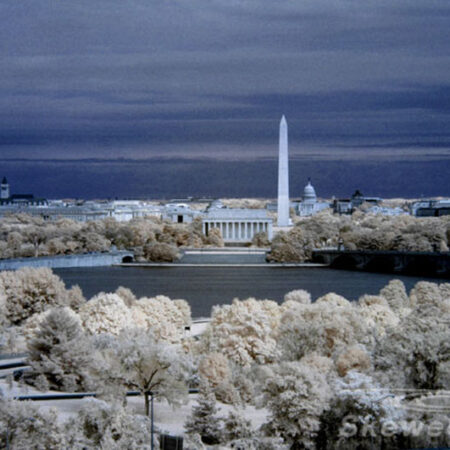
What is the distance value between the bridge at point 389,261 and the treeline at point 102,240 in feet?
43.8

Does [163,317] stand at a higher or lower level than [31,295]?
lower

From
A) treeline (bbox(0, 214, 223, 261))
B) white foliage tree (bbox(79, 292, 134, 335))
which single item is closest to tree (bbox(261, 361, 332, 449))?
white foliage tree (bbox(79, 292, 134, 335))

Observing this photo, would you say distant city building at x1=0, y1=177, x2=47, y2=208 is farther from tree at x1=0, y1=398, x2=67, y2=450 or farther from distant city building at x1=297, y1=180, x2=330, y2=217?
tree at x1=0, y1=398, x2=67, y2=450

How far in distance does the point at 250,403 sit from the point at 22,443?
606cm

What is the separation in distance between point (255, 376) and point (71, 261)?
52639 mm

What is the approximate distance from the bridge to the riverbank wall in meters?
17.2

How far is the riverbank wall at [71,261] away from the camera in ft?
216

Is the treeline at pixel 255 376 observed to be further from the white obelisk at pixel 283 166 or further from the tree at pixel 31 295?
the white obelisk at pixel 283 166

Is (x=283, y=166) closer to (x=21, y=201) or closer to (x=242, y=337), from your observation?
(x=242, y=337)

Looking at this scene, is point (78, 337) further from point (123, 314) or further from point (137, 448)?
point (137, 448)

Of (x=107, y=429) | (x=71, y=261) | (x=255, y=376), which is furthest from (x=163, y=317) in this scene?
(x=71, y=261)

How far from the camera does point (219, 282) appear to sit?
53438mm

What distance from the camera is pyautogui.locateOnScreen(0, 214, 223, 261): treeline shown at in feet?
250

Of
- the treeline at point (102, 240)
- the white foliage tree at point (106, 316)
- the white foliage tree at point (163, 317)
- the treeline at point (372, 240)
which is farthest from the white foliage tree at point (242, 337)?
the treeline at point (372, 240)
